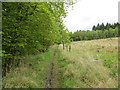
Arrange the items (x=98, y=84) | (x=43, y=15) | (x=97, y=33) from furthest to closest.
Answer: (x=97, y=33) → (x=43, y=15) → (x=98, y=84)

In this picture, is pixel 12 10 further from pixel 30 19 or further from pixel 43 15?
pixel 43 15

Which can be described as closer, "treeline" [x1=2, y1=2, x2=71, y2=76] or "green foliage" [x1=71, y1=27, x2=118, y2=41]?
"treeline" [x1=2, y1=2, x2=71, y2=76]

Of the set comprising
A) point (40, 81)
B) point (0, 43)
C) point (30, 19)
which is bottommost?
point (40, 81)

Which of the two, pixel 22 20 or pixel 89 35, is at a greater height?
pixel 22 20

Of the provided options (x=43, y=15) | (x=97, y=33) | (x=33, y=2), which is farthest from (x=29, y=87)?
(x=97, y=33)

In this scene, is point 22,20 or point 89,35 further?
point 89,35

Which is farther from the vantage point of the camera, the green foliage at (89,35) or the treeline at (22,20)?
the green foliage at (89,35)

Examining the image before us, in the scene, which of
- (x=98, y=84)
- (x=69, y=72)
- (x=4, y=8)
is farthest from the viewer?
(x=69, y=72)

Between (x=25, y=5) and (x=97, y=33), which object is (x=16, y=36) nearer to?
(x=25, y=5)

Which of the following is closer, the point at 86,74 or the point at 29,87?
the point at 29,87

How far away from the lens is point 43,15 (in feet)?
60.7

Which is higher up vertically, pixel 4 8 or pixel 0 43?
pixel 4 8

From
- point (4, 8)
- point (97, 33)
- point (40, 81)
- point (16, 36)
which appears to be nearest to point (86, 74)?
point (40, 81)

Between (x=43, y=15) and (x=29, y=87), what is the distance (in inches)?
244
